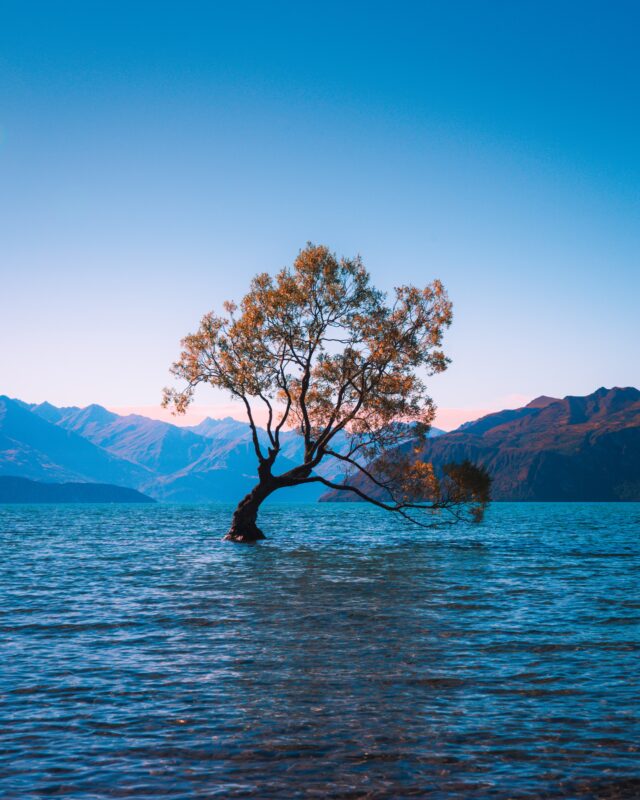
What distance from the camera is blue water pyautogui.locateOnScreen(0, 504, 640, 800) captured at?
409 inches

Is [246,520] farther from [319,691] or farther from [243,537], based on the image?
[319,691]

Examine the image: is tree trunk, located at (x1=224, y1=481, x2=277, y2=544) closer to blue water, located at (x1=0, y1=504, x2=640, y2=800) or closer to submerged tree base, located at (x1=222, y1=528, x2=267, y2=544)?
submerged tree base, located at (x1=222, y1=528, x2=267, y2=544)

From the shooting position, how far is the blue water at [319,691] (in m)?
10.4

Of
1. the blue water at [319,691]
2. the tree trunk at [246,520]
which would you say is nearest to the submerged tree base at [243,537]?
the tree trunk at [246,520]

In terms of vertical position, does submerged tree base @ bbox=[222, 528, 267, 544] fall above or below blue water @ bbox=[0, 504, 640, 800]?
below

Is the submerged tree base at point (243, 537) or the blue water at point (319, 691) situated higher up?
the blue water at point (319, 691)

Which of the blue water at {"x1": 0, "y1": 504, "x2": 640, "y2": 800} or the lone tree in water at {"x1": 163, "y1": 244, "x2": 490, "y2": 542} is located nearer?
the blue water at {"x1": 0, "y1": 504, "x2": 640, "y2": 800}

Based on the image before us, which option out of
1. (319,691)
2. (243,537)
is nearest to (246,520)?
(243,537)

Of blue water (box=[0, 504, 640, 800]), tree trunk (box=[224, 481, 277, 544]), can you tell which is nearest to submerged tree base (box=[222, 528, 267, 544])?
tree trunk (box=[224, 481, 277, 544])

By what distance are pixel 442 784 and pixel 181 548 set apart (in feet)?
168

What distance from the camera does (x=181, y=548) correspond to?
58969 mm

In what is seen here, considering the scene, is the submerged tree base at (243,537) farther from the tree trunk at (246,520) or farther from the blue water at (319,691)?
the blue water at (319,691)

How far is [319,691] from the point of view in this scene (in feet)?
48.5

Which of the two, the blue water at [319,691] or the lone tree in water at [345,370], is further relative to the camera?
the lone tree in water at [345,370]
